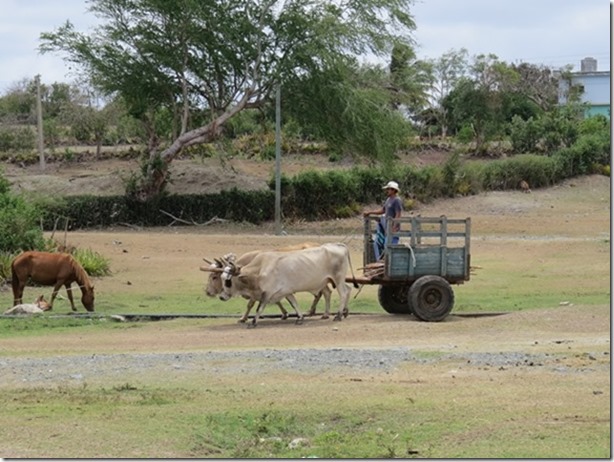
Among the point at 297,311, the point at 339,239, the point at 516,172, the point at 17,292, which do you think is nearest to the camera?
the point at 297,311

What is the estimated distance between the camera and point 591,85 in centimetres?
9756

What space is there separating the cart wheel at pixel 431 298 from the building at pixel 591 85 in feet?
238

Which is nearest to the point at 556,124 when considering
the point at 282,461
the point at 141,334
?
the point at 141,334

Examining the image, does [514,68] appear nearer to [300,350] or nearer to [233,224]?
[233,224]

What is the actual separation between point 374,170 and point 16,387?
37.6m

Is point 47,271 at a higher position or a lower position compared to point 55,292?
higher

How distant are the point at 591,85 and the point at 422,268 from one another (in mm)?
79901

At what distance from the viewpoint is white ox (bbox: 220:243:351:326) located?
2064 centimetres

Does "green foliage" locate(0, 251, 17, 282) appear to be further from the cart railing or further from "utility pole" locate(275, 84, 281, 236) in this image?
"utility pole" locate(275, 84, 281, 236)

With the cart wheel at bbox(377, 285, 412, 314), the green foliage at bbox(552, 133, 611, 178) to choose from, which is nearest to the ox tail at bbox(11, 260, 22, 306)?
the cart wheel at bbox(377, 285, 412, 314)

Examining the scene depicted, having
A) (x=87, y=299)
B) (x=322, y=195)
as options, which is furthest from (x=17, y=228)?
(x=322, y=195)

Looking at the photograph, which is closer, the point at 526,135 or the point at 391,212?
the point at 391,212

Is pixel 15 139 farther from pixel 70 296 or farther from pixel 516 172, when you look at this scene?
pixel 70 296

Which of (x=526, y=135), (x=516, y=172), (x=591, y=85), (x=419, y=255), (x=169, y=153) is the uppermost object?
(x=591, y=85)
